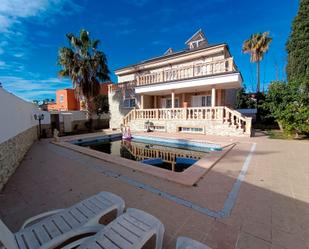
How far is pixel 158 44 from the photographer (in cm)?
2569

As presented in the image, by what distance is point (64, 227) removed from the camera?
2273 millimetres

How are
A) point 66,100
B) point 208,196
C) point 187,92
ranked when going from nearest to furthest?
1. point 208,196
2. point 187,92
3. point 66,100

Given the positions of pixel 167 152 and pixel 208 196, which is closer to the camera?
pixel 208 196

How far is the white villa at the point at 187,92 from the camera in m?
12.4

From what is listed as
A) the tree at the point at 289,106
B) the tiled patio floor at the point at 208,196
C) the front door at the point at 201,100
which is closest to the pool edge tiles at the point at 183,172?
the tiled patio floor at the point at 208,196

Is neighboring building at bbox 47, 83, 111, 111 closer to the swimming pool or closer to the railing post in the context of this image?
the swimming pool

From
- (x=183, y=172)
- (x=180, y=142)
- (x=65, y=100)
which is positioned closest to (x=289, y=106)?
(x=180, y=142)

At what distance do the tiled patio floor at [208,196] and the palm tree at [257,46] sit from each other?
2498 cm

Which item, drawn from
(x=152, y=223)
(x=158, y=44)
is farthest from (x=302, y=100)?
(x=158, y=44)

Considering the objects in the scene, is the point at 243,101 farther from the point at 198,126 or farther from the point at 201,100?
the point at 198,126

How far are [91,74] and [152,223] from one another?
16.7 m

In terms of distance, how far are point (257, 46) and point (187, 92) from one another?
17.1 meters

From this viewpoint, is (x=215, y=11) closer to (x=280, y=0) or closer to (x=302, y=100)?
(x=280, y=0)

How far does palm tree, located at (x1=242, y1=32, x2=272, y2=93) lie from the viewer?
25047mm
